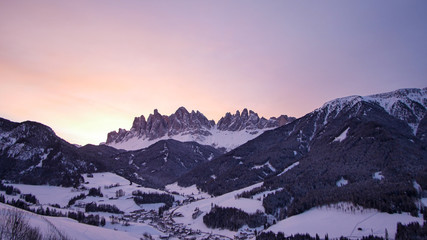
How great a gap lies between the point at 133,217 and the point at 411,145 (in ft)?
591

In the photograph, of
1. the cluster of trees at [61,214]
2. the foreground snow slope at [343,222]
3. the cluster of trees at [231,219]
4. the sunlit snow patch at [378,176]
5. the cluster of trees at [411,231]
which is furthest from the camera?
the sunlit snow patch at [378,176]

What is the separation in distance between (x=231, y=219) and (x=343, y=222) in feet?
201

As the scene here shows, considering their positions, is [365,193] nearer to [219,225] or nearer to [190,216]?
[219,225]

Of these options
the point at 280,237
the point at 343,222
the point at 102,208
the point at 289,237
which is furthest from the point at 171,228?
the point at 343,222

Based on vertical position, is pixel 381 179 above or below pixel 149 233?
above

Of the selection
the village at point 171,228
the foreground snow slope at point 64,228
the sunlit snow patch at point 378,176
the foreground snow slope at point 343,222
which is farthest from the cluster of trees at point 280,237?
the sunlit snow patch at point 378,176

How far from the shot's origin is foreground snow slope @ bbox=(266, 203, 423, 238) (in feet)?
351

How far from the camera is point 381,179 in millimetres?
153000

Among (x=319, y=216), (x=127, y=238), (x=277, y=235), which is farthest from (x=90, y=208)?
(x=319, y=216)

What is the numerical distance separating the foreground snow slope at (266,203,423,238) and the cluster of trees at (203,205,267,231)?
21.0m

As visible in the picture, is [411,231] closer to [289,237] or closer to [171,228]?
[289,237]

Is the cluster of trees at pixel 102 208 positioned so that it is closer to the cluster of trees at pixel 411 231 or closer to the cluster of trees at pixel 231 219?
the cluster of trees at pixel 231 219

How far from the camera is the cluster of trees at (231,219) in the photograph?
154000mm

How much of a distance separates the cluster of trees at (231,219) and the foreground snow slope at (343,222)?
2102 cm
